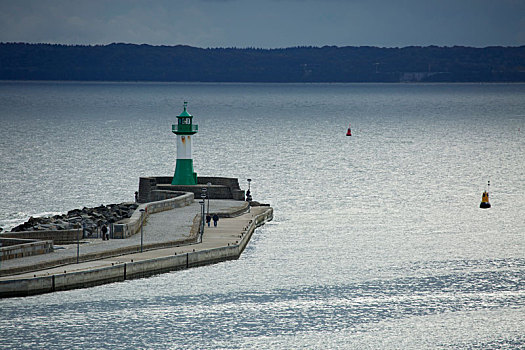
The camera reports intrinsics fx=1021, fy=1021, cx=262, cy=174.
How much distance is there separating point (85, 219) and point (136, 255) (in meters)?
8.24

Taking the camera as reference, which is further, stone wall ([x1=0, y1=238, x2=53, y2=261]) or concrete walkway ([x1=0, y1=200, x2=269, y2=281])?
stone wall ([x1=0, y1=238, x2=53, y2=261])

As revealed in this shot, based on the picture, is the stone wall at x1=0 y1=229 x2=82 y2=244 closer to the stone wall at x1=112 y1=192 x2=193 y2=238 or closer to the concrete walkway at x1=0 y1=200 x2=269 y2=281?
the concrete walkway at x1=0 y1=200 x2=269 y2=281

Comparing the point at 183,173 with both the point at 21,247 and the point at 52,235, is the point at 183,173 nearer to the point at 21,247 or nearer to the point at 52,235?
the point at 52,235

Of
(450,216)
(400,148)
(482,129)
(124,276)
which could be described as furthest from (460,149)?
(124,276)

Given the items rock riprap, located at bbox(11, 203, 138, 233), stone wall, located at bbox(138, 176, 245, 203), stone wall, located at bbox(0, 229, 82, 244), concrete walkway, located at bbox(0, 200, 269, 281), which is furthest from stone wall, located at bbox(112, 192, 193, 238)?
stone wall, located at bbox(138, 176, 245, 203)

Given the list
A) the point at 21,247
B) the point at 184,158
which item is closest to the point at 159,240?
the point at 21,247

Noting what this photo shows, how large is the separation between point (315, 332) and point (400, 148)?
89148 millimetres

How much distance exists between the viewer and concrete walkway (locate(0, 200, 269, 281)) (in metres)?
40.5

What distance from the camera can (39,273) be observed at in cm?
3934

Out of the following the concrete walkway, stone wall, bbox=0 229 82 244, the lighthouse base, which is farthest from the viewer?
the lighthouse base

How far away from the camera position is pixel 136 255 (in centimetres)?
4372

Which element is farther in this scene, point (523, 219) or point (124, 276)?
→ point (523, 219)

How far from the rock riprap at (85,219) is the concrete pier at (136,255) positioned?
6.09ft

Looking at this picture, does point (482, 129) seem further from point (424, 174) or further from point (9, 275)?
point (9, 275)
